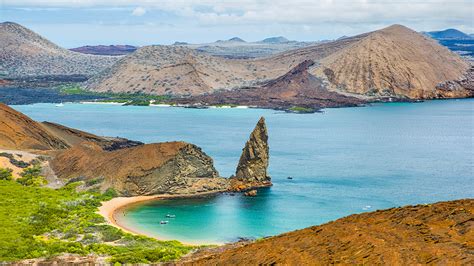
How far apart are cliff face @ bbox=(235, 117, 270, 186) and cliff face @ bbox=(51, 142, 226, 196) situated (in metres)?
3.60

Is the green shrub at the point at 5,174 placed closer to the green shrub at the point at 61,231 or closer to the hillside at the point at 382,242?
the green shrub at the point at 61,231

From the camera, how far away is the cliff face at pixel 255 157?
93.1m

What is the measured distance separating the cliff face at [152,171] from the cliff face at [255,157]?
360 cm

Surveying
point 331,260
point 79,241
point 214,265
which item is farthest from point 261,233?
point 331,260

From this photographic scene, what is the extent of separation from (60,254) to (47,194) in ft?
90.2

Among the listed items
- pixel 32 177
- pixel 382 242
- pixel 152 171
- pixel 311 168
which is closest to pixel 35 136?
pixel 32 177

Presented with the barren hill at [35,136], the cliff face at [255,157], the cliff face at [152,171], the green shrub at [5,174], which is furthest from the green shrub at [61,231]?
the barren hill at [35,136]

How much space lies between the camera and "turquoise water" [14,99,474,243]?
7600cm

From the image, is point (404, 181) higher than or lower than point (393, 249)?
lower

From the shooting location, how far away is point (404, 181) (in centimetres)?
10219

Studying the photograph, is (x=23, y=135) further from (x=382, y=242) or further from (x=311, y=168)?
(x=382, y=242)

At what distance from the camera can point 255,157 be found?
306 ft

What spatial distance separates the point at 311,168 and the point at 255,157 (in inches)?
880

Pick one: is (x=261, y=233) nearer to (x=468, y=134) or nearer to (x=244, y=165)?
(x=244, y=165)
